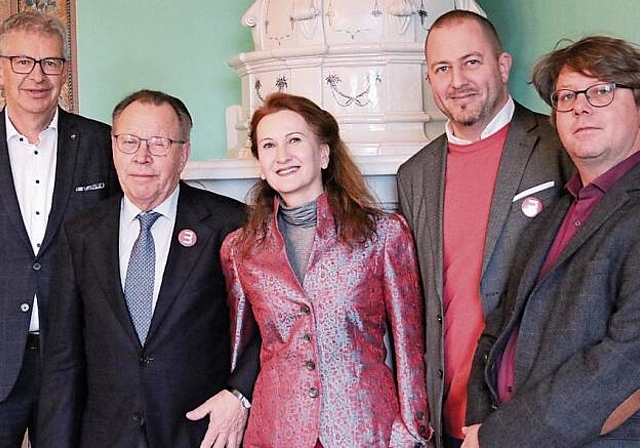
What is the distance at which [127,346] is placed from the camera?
2.11 m

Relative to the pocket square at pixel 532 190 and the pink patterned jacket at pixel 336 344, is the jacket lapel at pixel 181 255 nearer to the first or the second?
the pink patterned jacket at pixel 336 344

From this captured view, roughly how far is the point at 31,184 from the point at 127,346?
579 millimetres

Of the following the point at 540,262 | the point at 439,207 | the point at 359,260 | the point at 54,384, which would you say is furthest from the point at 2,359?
the point at 540,262

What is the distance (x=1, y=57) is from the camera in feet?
7.95

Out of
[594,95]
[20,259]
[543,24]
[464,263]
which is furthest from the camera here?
[543,24]

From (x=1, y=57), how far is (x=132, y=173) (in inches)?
21.8

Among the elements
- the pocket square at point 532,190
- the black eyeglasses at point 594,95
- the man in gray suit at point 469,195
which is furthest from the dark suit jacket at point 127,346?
the black eyeglasses at point 594,95

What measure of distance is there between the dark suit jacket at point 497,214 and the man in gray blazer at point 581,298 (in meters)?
0.12

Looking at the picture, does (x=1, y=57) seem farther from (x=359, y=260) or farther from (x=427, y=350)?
(x=427, y=350)

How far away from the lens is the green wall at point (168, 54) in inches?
152

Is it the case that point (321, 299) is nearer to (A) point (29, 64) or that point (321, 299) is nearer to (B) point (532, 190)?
(B) point (532, 190)

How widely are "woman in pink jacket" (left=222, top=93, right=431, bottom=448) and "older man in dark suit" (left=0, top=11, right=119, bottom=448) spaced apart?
18.9 inches

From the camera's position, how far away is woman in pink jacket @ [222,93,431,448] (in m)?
2.05

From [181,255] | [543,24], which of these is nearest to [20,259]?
[181,255]
